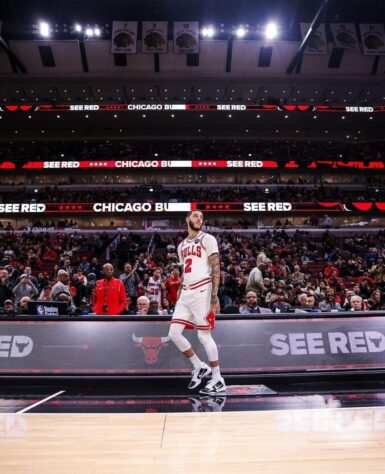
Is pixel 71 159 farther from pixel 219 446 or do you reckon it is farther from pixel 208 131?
pixel 219 446

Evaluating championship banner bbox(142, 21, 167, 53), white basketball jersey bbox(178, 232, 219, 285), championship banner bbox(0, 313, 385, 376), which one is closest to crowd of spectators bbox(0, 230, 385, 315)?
championship banner bbox(0, 313, 385, 376)

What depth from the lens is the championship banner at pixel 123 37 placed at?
77.8ft

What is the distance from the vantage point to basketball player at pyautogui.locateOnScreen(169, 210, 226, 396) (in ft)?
14.9

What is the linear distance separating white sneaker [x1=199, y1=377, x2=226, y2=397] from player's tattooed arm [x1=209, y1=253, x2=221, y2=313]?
79cm

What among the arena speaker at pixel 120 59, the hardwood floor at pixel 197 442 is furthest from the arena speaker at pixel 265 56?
the hardwood floor at pixel 197 442

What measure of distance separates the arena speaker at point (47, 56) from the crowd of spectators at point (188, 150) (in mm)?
7195

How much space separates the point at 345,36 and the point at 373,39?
1744 mm

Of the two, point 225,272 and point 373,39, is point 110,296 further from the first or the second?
point 373,39

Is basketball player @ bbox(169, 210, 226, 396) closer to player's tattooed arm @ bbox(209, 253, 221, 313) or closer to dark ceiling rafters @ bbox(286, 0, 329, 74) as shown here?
player's tattooed arm @ bbox(209, 253, 221, 313)

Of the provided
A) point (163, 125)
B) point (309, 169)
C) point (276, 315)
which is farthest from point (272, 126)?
point (276, 315)

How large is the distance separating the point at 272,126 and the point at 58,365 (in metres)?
30.6

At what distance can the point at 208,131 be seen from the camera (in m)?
33.7

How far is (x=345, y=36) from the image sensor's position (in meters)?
23.8

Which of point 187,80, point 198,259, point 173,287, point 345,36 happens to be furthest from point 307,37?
point 198,259
